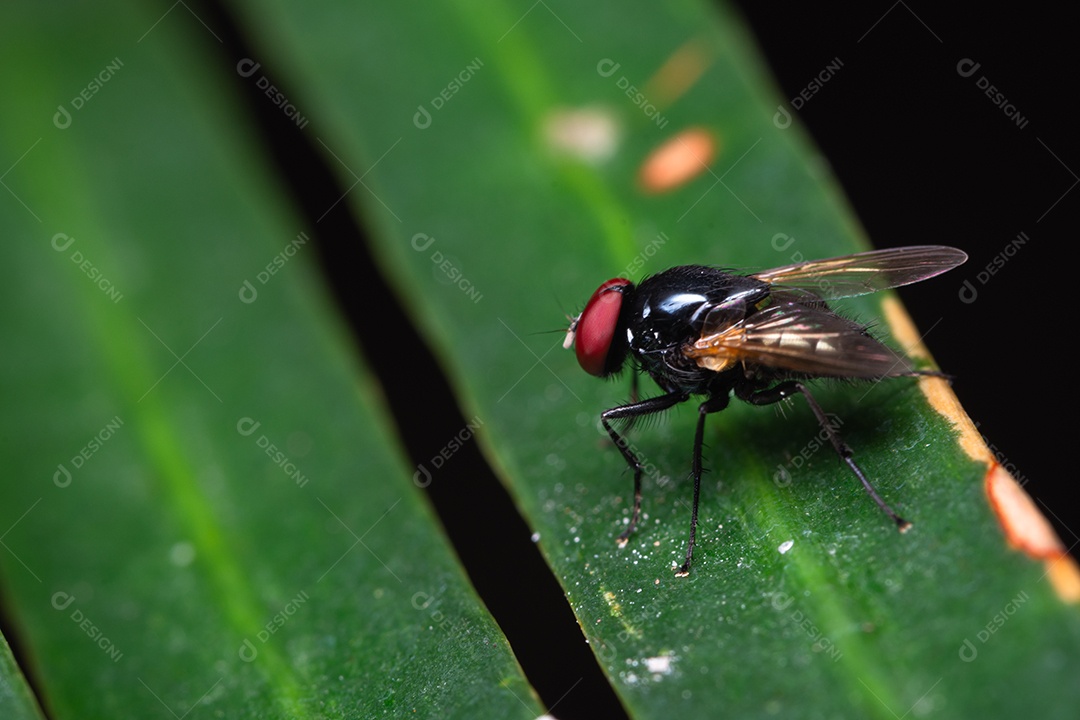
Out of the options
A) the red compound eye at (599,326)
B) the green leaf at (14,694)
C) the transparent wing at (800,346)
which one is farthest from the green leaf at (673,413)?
the green leaf at (14,694)

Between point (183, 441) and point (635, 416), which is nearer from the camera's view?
point (635, 416)

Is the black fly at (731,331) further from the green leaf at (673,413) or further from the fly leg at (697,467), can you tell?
the green leaf at (673,413)

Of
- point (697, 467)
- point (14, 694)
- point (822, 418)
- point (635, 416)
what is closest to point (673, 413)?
point (635, 416)

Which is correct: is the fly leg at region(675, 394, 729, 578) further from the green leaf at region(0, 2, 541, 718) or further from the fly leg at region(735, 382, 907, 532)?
the green leaf at region(0, 2, 541, 718)

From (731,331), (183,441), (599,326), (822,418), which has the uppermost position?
(183,441)

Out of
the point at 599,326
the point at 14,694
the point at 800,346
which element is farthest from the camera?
the point at 599,326

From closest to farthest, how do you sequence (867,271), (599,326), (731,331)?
(731,331) → (599,326) → (867,271)

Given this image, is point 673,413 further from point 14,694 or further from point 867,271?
point 14,694

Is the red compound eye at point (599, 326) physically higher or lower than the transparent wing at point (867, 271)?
higher
